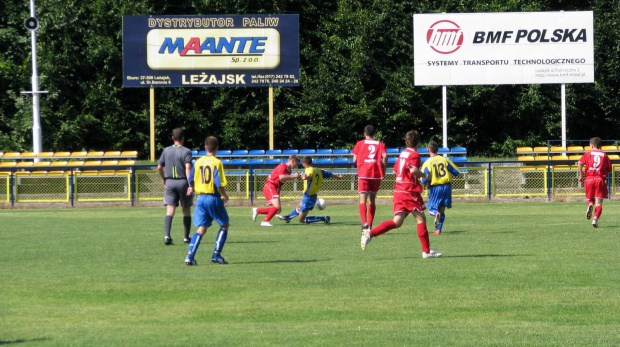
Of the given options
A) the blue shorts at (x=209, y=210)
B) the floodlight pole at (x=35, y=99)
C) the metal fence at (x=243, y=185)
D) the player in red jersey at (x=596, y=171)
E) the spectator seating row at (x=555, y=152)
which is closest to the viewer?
the blue shorts at (x=209, y=210)

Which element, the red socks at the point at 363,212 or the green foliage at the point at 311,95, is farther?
the green foliage at the point at 311,95

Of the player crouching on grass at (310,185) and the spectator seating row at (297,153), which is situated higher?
the spectator seating row at (297,153)

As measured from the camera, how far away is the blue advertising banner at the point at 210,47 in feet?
124

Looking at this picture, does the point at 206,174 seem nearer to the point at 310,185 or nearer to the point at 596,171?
the point at 310,185

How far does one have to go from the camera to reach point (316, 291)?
10406mm

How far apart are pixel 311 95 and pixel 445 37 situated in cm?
710

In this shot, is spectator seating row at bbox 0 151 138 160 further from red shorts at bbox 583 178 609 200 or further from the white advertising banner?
red shorts at bbox 583 178 609 200

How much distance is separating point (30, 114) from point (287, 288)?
32.3 metres

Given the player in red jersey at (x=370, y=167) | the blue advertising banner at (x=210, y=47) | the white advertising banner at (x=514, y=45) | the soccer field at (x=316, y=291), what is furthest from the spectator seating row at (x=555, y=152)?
the player in red jersey at (x=370, y=167)

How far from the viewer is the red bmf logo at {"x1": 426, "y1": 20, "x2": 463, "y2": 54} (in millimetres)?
37719

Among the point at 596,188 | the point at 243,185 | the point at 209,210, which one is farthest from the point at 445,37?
the point at 209,210

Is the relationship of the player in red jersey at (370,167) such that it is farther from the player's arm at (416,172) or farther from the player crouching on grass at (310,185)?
the player's arm at (416,172)

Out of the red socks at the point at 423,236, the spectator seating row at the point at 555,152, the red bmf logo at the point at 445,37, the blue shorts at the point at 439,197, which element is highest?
the red bmf logo at the point at 445,37

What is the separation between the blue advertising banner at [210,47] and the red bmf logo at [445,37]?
5264mm
